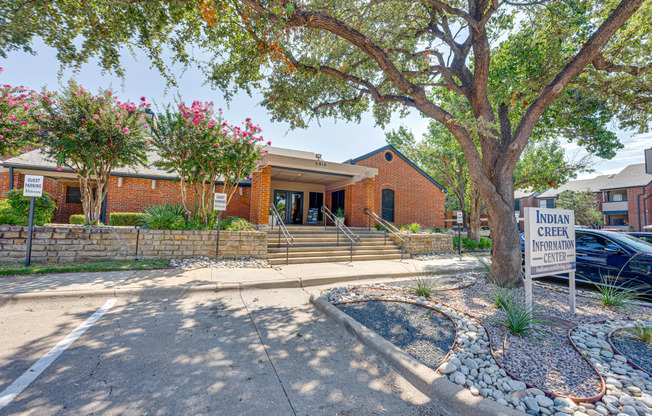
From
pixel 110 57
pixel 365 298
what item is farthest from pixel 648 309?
pixel 110 57

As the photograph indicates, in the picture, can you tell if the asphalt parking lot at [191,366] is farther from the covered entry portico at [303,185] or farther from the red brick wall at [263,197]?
the covered entry portico at [303,185]

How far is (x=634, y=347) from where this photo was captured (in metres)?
3.03

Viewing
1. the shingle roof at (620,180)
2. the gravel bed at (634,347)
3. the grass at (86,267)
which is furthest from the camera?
the shingle roof at (620,180)

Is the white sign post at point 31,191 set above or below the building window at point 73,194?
below

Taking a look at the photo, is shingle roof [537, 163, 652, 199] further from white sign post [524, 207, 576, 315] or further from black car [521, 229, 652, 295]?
white sign post [524, 207, 576, 315]

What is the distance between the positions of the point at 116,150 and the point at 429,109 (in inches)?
371

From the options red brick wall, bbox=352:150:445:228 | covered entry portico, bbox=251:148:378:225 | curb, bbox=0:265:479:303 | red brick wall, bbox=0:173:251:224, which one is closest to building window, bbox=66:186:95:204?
red brick wall, bbox=0:173:251:224

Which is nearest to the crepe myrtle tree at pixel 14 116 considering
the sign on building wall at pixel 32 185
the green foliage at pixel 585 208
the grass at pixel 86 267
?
the sign on building wall at pixel 32 185

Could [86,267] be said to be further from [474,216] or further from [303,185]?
[474,216]

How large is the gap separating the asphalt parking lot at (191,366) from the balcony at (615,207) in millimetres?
40535

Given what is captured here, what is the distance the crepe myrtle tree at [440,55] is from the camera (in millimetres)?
5211

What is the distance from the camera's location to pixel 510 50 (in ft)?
25.4

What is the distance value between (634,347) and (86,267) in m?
9.84

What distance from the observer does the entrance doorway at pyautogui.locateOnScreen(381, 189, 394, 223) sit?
51.1 feet
